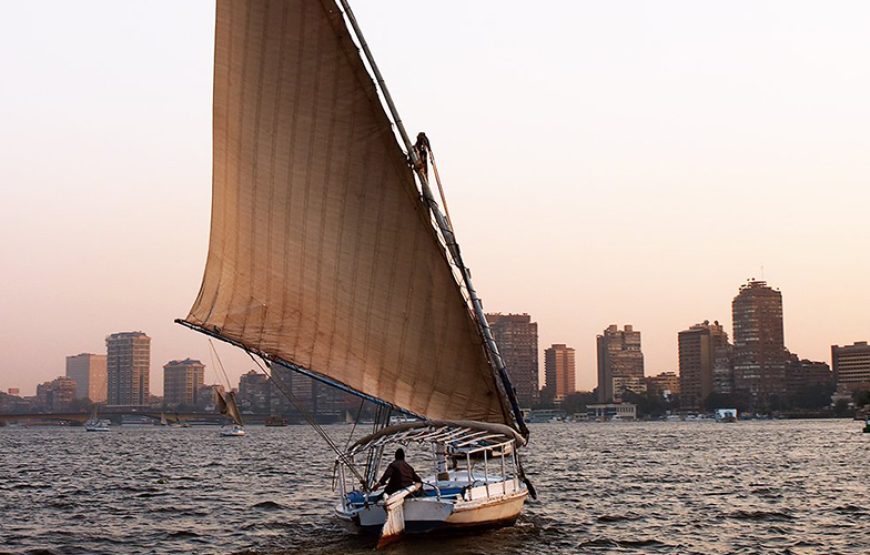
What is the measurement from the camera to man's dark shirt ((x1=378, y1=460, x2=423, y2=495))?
85.9 feet

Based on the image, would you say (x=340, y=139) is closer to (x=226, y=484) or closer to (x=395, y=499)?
(x=395, y=499)

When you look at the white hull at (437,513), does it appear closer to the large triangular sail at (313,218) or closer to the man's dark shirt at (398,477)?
the man's dark shirt at (398,477)

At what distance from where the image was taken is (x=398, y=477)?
26.3 metres

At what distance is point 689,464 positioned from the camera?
70.3 metres

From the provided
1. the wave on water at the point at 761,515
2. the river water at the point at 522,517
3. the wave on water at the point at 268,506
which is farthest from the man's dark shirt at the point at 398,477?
the wave on water at the point at 761,515

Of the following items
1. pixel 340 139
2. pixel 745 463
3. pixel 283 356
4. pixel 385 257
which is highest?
pixel 340 139

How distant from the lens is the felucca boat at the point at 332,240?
84.8ft

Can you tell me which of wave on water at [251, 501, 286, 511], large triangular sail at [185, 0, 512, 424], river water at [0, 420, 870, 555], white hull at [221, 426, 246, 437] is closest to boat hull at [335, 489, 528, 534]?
river water at [0, 420, 870, 555]

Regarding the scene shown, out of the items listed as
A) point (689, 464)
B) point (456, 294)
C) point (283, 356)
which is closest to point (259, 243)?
point (283, 356)

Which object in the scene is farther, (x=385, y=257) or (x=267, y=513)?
(x=267, y=513)

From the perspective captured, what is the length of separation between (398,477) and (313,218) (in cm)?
612

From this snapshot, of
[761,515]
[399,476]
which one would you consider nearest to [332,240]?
[399,476]

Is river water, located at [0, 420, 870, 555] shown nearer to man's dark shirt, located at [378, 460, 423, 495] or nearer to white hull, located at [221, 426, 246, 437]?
man's dark shirt, located at [378, 460, 423, 495]

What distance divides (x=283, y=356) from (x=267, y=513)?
13.0 metres
